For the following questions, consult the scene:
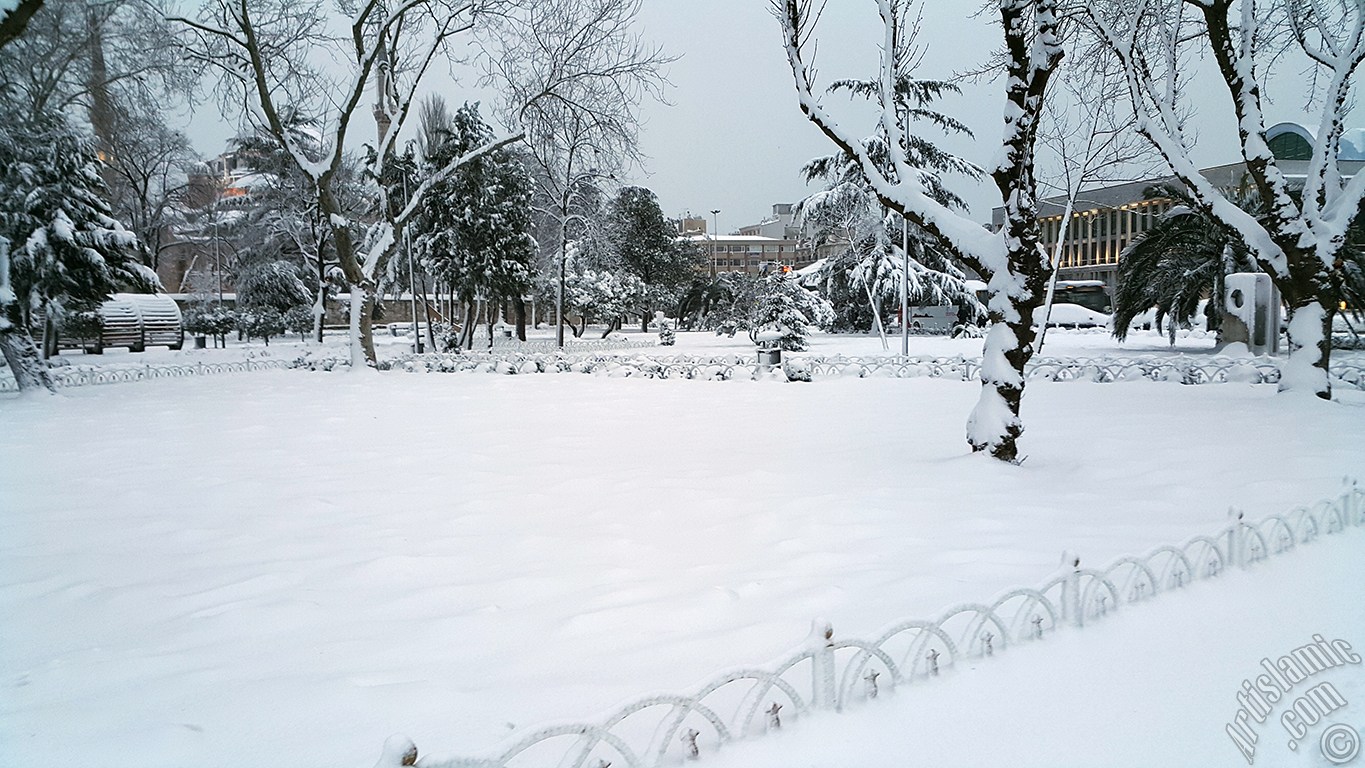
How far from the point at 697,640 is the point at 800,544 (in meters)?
1.59

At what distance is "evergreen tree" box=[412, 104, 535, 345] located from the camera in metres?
26.0

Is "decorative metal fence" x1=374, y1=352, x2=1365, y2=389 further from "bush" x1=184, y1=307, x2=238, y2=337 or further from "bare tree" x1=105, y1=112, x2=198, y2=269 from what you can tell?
Result: "bush" x1=184, y1=307, x2=238, y2=337

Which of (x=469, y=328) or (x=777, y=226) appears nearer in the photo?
(x=469, y=328)

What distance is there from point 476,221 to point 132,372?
12096 millimetres

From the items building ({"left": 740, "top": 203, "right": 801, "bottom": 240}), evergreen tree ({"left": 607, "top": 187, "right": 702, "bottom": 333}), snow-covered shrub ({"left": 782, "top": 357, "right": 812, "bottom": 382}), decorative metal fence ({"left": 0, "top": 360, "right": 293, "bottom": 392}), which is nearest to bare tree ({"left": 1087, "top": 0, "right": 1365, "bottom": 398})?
snow-covered shrub ({"left": 782, "top": 357, "right": 812, "bottom": 382})

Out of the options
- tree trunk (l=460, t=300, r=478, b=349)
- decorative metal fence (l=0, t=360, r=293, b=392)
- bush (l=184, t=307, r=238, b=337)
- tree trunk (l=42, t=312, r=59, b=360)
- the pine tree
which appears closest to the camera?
decorative metal fence (l=0, t=360, r=293, b=392)

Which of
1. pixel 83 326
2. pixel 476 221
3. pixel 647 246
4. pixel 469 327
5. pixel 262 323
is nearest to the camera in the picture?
pixel 83 326

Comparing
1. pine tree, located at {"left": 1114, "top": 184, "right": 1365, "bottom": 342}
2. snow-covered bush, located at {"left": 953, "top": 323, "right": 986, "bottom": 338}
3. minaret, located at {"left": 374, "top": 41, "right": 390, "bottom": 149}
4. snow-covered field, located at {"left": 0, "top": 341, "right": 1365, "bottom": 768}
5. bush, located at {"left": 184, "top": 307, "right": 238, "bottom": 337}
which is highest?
minaret, located at {"left": 374, "top": 41, "right": 390, "bottom": 149}

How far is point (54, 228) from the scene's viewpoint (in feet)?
59.7

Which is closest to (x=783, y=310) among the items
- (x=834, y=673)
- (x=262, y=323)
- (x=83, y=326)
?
(x=834, y=673)

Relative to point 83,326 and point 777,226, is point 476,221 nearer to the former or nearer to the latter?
point 83,326

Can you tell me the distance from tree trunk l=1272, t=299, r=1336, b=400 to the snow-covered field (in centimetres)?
78

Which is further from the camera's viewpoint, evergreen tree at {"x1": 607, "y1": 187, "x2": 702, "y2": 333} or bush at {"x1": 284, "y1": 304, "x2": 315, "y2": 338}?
evergreen tree at {"x1": 607, "y1": 187, "x2": 702, "y2": 333}

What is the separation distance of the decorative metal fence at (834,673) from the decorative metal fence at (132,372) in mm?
17199
